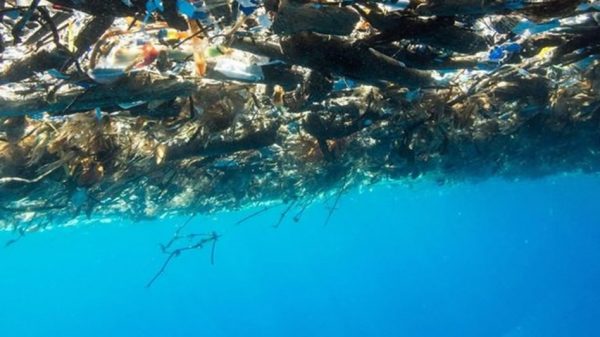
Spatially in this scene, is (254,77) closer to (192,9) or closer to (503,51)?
(192,9)

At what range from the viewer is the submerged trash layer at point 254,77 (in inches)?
153

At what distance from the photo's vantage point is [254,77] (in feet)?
14.5

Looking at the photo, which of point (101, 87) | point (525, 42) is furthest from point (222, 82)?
point (525, 42)

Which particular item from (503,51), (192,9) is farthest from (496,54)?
(192,9)

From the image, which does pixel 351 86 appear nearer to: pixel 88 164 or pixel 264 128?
pixel 264 128

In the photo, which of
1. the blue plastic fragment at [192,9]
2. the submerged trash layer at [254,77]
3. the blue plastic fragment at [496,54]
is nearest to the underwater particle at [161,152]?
the submerged trash layer at [254,77]

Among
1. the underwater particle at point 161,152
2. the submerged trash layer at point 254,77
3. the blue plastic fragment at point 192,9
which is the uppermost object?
the blue plastic fragment at point 192,9

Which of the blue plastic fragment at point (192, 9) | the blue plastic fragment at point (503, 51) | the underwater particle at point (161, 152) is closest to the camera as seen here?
the blue plastic fragment at point (192, 9)

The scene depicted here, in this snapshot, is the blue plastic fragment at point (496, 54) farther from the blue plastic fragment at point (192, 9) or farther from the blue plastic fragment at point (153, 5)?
the blue plastic fragment at point (153, 5)

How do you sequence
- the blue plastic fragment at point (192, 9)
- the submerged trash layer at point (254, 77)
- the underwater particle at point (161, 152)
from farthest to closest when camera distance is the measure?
the underwater particle at point (161, 152), the submerged trash layer at point (254, 77), the blue plastic fragment at point (192, 9)

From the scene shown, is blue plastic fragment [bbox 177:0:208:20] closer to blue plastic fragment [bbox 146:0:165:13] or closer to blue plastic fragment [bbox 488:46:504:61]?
blue plastic fragment [bbox 146:0:165:13]

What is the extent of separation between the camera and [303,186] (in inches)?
626

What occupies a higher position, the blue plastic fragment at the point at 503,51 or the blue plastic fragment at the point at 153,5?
the blue plastic fragment at the point at 153,5

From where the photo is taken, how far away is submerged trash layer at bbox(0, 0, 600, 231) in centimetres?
390
